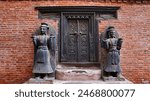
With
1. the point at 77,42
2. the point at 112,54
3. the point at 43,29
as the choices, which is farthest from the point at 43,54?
the point at 112,54

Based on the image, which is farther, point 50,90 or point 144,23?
point 144,23

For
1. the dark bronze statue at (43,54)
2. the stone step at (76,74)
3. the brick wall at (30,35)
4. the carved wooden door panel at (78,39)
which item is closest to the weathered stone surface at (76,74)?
the stone step at (76,74)

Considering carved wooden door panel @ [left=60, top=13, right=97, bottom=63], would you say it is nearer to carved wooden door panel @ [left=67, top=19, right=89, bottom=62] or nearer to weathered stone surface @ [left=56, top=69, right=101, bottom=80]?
carved wooden door panel @ [left=67, top=19, right=89, bottom=62]

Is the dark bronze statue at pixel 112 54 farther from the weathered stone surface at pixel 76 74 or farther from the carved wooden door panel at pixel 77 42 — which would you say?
the carved wooden door panel at pixel 77 42

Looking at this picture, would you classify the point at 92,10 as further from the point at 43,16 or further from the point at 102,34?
the point at 43,16

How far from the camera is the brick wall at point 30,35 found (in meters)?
8.84

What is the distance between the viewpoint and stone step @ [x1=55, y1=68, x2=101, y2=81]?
825 centimetres

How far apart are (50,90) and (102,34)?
11.0ft

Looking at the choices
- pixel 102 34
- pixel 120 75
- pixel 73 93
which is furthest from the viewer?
pixel 102 34

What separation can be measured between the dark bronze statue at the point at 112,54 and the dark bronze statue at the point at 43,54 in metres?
1.45

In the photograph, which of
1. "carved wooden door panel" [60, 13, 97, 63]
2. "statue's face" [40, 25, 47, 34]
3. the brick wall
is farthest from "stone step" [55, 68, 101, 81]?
"statue's face" [40, 25, 47, 34]

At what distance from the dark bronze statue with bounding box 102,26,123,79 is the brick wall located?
0.76 metres

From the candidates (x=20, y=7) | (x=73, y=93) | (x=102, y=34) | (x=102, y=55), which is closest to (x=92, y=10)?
(x=102, y=34)

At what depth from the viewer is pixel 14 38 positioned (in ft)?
29.3
